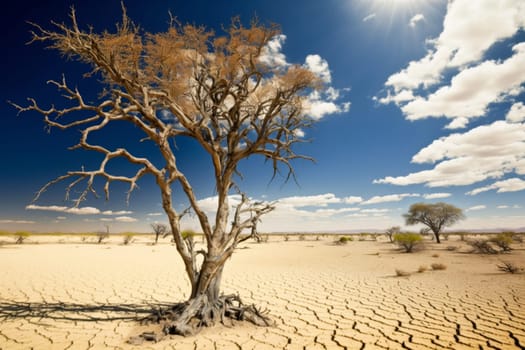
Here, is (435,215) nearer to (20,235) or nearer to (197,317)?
(197,317)

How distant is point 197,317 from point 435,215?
37.9 meters

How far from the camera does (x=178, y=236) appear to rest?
4.43 metres

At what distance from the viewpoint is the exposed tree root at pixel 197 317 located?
4055 millimetres

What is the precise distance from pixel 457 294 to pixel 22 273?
605 inches

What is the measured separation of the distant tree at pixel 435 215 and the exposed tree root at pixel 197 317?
3441 cm

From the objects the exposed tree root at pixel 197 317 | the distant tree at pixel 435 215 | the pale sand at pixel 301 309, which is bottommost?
the pale sand at pixel 301 309

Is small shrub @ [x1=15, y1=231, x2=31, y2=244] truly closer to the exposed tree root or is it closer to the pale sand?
the pale sand

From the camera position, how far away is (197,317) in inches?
175

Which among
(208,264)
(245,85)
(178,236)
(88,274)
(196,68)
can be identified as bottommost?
(88,274)

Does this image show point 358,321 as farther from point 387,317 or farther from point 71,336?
point 71,336

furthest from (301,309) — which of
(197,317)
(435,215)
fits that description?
(435,215)

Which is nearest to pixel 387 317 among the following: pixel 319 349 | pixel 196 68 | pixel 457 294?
pixel 319 349

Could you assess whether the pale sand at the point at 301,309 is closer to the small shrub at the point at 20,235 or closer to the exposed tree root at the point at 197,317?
the exposed tree root at the point at 197,317

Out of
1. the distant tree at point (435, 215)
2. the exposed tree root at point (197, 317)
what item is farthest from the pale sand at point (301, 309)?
the distant tree at point (435, 215)
